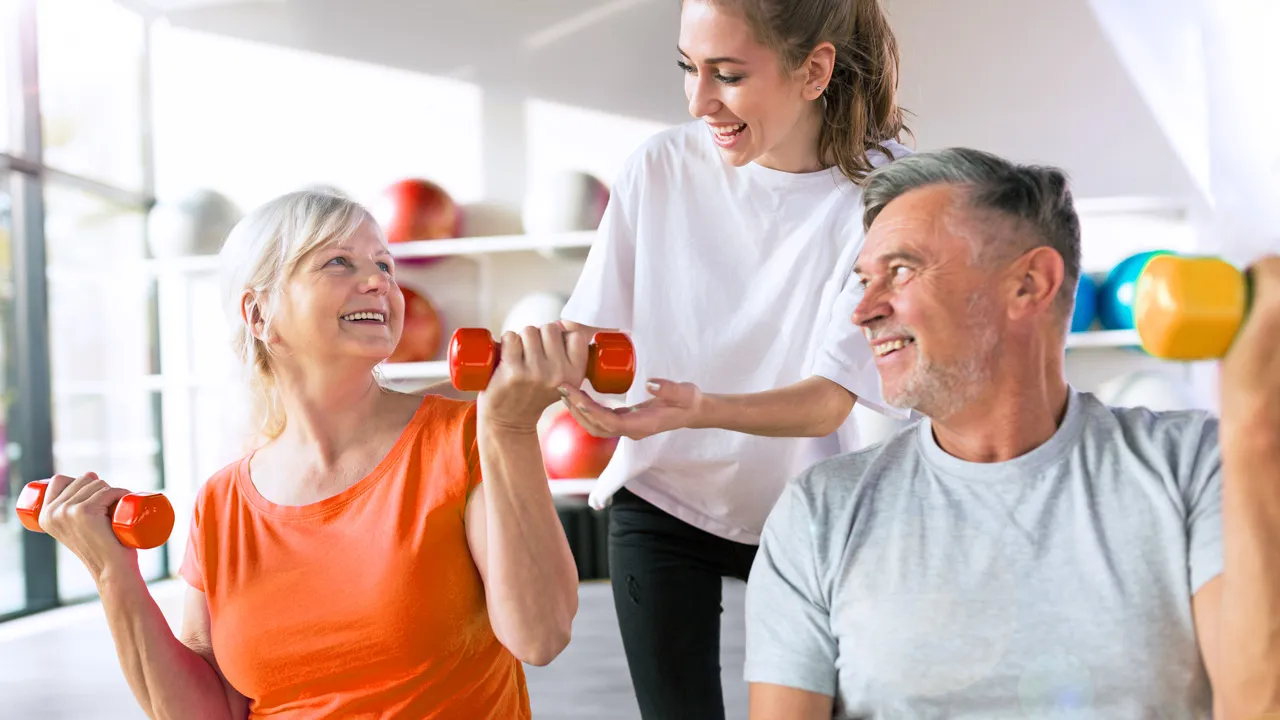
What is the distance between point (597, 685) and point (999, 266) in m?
2.35

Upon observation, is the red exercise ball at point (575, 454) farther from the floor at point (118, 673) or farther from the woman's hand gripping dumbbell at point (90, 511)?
the woman's hand gripping dumbbell at point (90, 511)

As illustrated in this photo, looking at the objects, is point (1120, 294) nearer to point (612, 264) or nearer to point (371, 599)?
point (612, 264)

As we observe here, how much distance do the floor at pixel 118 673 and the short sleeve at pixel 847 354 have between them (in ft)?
5.13

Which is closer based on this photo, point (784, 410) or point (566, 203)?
point (784, 410)

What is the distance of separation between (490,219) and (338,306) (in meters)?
4.01

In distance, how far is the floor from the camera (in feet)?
10.0

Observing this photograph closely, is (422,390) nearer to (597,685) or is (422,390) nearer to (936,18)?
(597,685)

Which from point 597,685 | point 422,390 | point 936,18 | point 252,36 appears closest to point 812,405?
point 422,390

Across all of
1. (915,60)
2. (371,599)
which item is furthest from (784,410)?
(915,60)

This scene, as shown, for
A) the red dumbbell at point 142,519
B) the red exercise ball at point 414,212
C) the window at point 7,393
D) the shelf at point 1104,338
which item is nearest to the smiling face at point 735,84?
the red dumbbell at point 142,519

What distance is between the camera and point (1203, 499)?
3.55 feet

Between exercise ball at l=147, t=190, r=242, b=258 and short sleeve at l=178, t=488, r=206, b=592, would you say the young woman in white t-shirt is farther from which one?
exercise ball at l=147, t=190, r=242, b=258

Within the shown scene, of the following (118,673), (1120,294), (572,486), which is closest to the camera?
(118,673)

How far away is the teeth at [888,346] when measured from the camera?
48.8 inches
